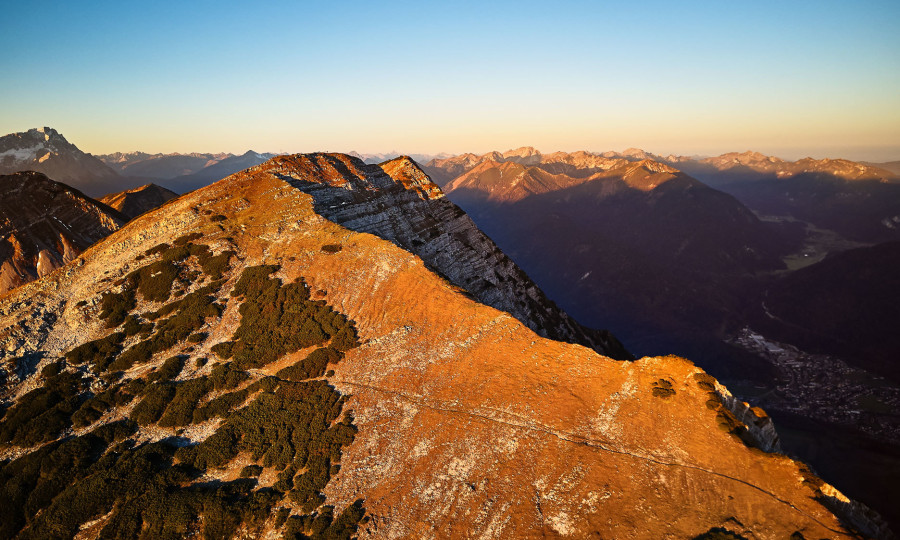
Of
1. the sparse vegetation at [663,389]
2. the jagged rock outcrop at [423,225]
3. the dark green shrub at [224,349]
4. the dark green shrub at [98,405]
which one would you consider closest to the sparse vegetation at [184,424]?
the dark green shrub at [98,405]

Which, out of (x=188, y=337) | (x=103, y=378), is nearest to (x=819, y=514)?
(x=188, y=337)

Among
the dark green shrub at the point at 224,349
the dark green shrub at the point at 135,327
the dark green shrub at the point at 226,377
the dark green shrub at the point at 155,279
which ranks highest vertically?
the dark green shrub at the point at 155,279

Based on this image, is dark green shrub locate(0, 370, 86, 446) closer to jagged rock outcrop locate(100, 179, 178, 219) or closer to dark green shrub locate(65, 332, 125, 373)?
dark green shrub locate(65, 332, 125, 373)

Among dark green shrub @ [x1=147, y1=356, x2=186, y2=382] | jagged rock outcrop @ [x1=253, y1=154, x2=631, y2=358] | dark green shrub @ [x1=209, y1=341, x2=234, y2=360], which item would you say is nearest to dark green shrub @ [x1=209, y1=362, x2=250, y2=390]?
dark green shrub @ [x1=209, y1=341, x2=234, y2=360]

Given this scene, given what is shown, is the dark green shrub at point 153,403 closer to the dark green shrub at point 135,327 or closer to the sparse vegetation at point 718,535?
the dark green shrub at point 135,327

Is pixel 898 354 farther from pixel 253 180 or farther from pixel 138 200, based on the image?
pixel 138 200

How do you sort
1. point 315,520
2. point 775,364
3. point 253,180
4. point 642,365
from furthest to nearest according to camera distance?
1. point 775,364
2. point 253,180
3. point 642,365
4. point 315,520

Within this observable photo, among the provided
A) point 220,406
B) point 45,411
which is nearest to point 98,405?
point 45,411

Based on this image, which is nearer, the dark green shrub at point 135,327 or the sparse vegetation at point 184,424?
the sparse vegetation at point 184,424
